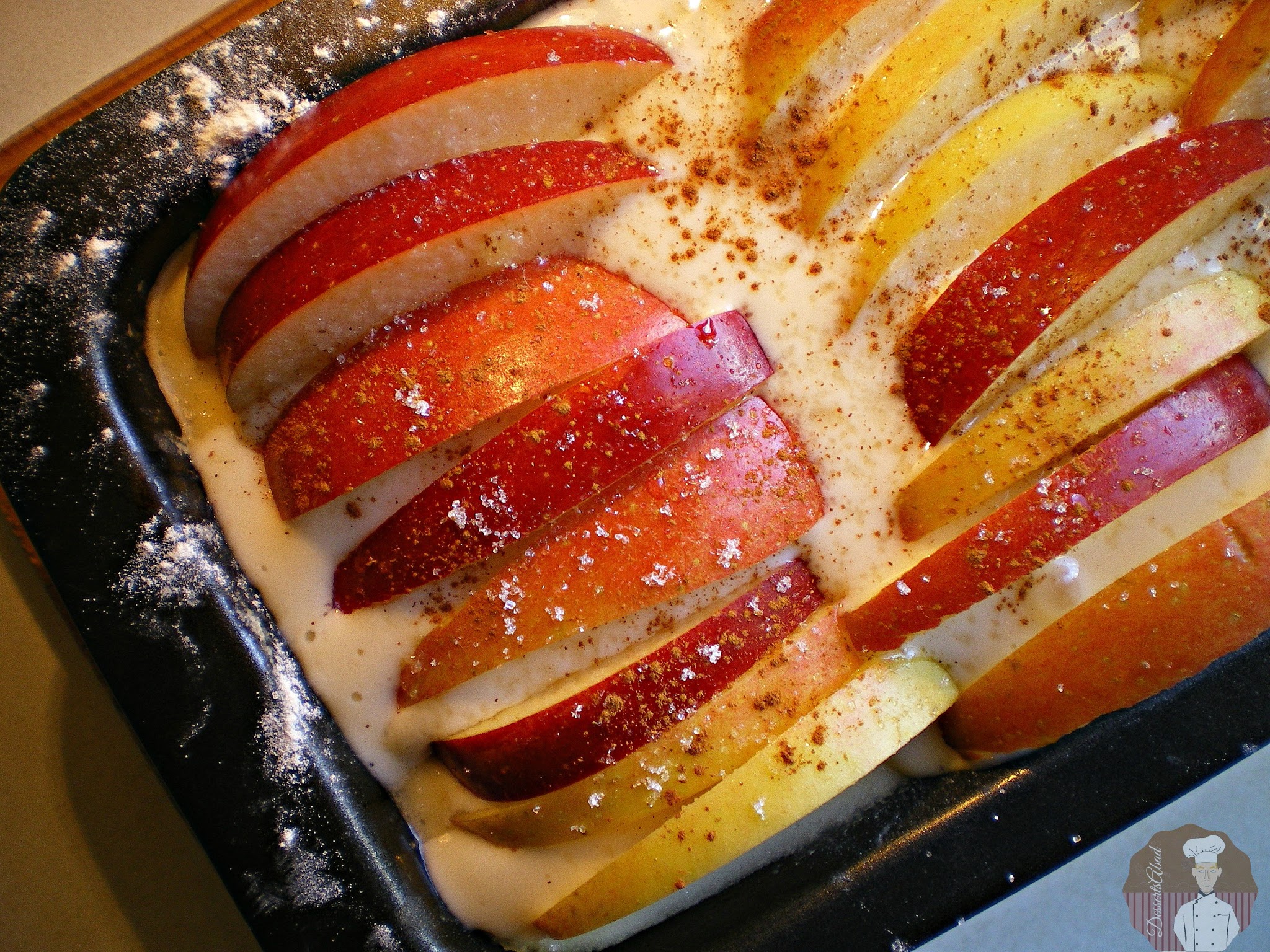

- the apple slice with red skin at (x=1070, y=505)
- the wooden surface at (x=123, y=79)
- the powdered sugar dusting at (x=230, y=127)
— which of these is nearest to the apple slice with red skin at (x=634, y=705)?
the apple slice with red skin at (x=1070, y=505)

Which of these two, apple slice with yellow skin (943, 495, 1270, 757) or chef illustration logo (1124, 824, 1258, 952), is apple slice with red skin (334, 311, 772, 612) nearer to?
apple slice with yellow skin (943, 495, 1270, 757)

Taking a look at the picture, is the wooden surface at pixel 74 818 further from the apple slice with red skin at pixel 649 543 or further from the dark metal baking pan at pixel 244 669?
the apple slice with red skin at pixel 649 543

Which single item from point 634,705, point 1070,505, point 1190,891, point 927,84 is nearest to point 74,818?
point 634,705

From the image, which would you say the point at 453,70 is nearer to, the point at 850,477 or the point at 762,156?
the point at 762,156

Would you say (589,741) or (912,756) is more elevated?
(589,741)

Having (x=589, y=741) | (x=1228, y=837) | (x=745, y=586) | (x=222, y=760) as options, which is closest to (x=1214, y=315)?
(x=745, y=586)

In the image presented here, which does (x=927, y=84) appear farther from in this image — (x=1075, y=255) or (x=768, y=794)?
(x=768, y=794)
